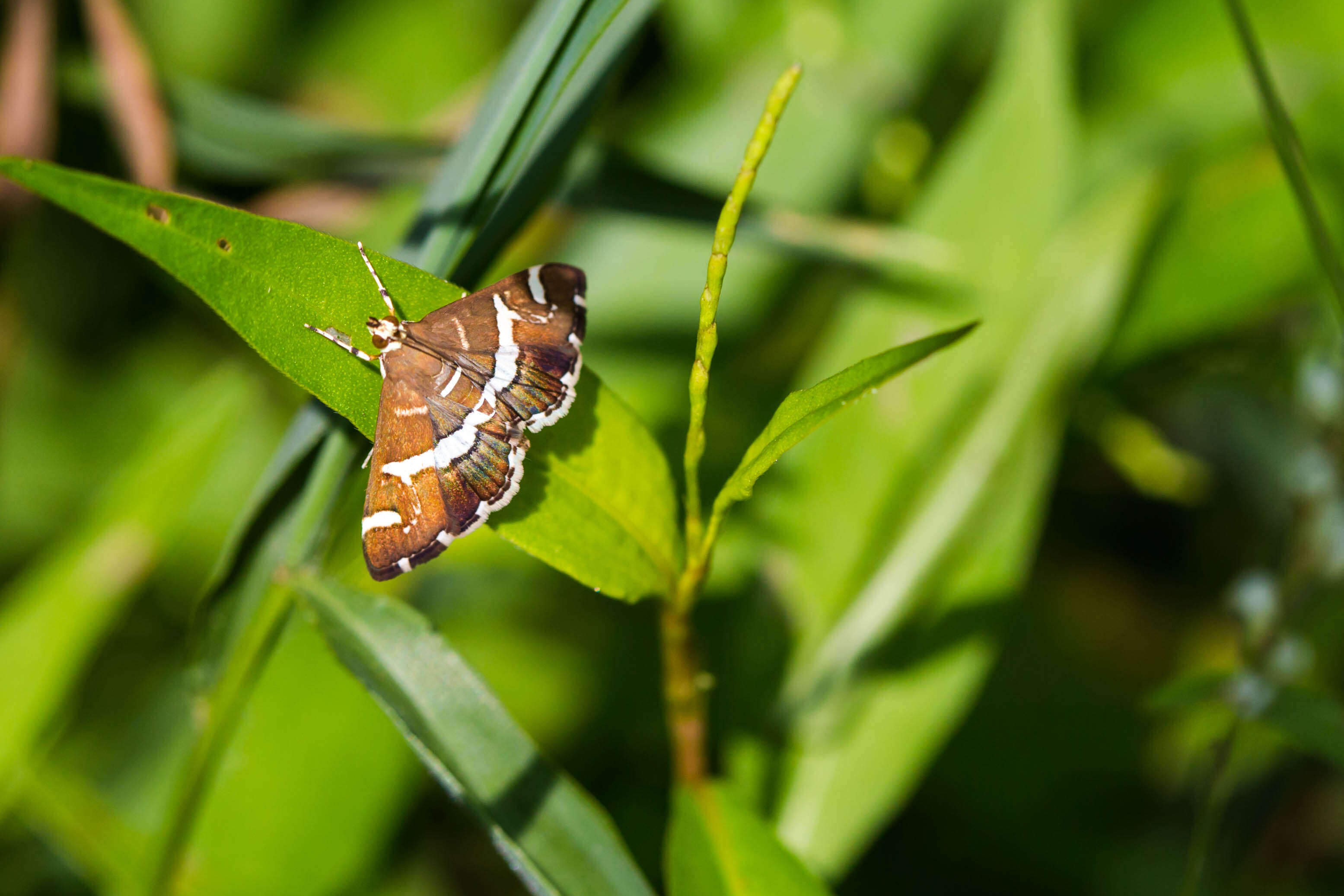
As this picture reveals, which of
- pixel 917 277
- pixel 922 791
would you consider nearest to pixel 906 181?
pixel 917 277

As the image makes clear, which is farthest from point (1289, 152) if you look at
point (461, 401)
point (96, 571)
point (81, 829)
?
point (81, 829)

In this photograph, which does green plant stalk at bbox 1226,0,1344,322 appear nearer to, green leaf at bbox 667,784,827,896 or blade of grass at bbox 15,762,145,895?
green leaf at bbox 667,784,827,896

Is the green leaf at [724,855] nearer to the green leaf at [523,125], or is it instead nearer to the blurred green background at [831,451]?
the blurred green background at [831,451]

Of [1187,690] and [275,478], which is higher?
[1187,690]

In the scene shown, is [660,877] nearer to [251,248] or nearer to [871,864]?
[871,864]

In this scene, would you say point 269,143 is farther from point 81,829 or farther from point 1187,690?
point 1187,690

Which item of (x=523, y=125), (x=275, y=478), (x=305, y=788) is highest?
(x=523, y=125)

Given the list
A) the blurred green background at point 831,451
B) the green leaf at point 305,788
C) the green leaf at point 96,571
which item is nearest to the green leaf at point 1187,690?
the blurred green background at point 831,451

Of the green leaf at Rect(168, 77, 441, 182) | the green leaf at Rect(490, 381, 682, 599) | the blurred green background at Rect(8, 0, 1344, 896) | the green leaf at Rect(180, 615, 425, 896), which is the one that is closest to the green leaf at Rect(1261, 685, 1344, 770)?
the blurred green background at Rect(8, 0, 1344, 896)
